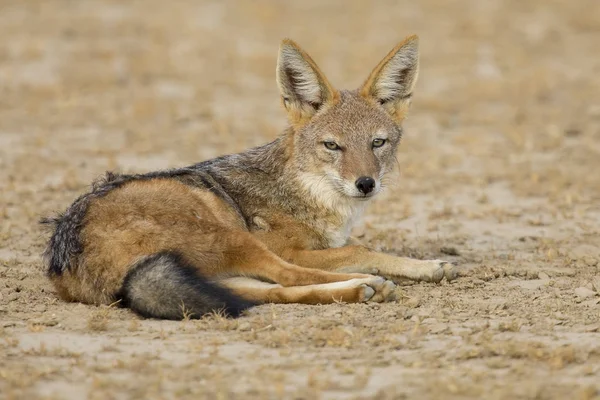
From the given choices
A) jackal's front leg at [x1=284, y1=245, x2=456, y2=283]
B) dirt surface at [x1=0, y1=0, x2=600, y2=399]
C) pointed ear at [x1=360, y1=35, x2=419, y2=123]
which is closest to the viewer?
dirt surface at [x1=0, y1=0, x2=600, y2=399]

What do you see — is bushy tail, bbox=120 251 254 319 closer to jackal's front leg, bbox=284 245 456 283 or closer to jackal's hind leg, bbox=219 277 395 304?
jackal's hind leg, bbox=219 277 395 304

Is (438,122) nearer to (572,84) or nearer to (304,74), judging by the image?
(572,84)

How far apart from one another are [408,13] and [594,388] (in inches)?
634

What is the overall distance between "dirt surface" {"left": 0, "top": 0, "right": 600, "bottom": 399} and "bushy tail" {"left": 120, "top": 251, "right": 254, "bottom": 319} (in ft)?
0.35

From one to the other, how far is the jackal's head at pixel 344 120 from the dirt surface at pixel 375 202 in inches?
38.8

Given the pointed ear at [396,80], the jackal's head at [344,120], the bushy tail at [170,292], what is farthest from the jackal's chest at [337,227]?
the bushy tail at [170,292]

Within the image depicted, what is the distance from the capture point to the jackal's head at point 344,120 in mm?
7251

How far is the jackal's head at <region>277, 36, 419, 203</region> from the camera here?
7251 mm

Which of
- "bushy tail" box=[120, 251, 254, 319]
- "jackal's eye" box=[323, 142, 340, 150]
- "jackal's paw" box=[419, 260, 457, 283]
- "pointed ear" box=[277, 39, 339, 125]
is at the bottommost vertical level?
"jackal's paw" box=[419, 260, 457, 283]

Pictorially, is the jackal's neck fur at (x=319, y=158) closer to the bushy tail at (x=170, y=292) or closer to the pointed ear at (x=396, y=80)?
the pointed ear at (x=396, y=80)

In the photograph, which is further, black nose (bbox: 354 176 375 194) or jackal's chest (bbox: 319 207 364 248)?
jackal's chest (bbox: 319 207 364 248)

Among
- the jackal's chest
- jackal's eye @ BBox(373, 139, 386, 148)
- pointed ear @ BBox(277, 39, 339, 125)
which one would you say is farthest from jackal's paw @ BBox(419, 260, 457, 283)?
pointed ear @ BBox(277, 39, 339, 125)

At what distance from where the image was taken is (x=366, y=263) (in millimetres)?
7023

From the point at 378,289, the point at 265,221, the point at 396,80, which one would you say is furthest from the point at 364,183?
the point at 396,80
